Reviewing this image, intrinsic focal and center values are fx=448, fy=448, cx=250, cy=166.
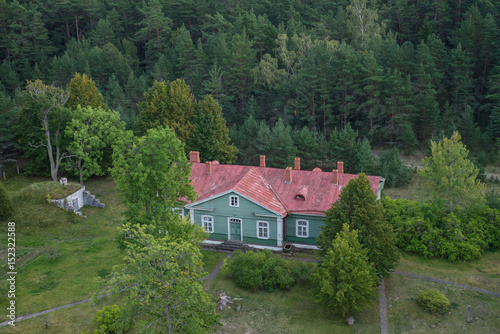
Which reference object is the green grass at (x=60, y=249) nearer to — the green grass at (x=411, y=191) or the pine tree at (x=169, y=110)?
the pine tree at (x=169, y=110)

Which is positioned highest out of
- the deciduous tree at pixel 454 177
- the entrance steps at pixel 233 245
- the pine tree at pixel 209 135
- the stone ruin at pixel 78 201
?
the pine tree at pixel 209 135

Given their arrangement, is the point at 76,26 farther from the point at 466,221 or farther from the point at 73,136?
the point at 466,221

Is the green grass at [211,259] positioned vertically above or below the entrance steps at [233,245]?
below

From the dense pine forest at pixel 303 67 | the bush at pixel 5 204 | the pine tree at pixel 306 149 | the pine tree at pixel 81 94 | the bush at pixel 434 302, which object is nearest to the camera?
the bush at pixel 434 302

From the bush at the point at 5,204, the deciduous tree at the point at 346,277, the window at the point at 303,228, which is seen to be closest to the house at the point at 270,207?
the window at the point at 303,228

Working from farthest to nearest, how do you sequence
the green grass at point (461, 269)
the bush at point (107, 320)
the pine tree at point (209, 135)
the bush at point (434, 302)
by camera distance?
the pine tree at point (209, 135) < the green grass at point (461, 269) < the bush at point (434, 302) < the bush at point (107, 320)

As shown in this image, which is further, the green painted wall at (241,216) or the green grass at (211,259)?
the green painted wall at (241,216)

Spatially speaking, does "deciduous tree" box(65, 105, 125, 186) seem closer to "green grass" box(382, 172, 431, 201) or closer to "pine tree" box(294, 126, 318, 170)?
"pine tree" box(294, 126, 318, 170)
